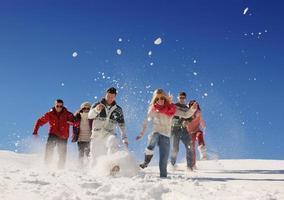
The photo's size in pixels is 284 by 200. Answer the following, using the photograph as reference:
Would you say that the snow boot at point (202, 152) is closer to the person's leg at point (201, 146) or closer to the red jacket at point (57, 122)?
the person's leg at point (201, 146)

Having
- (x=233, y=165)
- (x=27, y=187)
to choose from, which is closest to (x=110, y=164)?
(x=27, y=187)

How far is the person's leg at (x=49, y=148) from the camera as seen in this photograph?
14648 mm

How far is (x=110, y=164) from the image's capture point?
1127cm

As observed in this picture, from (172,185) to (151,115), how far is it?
2.94m

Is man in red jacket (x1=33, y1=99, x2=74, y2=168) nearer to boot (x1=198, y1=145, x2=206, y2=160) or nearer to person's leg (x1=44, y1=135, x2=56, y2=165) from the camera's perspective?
→ person's leg (x1=44, y1=135, x2=56, y2=165)

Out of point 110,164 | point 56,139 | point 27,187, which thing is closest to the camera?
point 27,187

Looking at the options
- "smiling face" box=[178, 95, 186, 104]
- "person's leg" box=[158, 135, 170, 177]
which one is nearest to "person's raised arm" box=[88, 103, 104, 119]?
"person's leg" box=[158, 135, 170, 177]

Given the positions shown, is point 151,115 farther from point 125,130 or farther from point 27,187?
point 27,187

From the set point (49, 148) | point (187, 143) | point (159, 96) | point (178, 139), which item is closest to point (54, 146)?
point (49, 148)

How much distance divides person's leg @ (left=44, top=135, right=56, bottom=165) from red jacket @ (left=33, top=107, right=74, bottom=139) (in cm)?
17

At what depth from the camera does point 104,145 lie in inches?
481

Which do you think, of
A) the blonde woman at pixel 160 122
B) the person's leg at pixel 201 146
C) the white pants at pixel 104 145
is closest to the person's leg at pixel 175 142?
the person's leg at pixel 201 146

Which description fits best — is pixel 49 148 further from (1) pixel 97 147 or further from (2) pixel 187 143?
(2) pixel 187 143

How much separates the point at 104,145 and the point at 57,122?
9.76 ft
